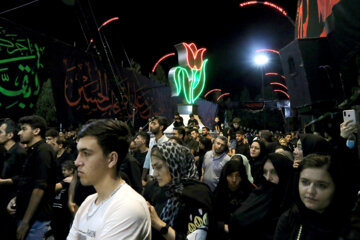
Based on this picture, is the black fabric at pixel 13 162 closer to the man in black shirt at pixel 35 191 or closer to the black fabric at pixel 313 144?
the man in black shirt at pixel 35 191

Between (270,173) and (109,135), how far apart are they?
2.01 meters

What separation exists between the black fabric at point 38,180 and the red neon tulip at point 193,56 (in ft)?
48.8

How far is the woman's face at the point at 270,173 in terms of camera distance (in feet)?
10.6

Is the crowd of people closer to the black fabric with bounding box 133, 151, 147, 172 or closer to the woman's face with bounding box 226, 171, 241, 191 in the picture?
the woman's face with bounding box 226, 171, 241, 191

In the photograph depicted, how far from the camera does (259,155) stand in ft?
18.6

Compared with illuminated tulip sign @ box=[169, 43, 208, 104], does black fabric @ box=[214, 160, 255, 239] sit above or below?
below

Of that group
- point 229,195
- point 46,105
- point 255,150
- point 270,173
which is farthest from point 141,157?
point 46,105

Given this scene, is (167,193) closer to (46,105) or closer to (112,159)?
(112,159)

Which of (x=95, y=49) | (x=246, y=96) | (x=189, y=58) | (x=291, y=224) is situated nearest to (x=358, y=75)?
(x=291, y=224)

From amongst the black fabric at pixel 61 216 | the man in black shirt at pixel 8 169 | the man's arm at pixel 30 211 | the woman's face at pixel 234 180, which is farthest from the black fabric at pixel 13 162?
the woman's face at pixel 234 180

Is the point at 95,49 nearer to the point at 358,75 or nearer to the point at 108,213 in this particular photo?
the point at 358,75

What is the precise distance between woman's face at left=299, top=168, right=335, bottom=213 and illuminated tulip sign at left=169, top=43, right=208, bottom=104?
46.7 ft

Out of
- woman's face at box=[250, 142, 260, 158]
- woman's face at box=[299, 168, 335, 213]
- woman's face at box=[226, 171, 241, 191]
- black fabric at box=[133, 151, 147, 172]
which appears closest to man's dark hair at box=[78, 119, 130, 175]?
woman's face at box=[299, 168, 335, 213]

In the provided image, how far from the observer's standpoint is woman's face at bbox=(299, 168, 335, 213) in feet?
6.62
